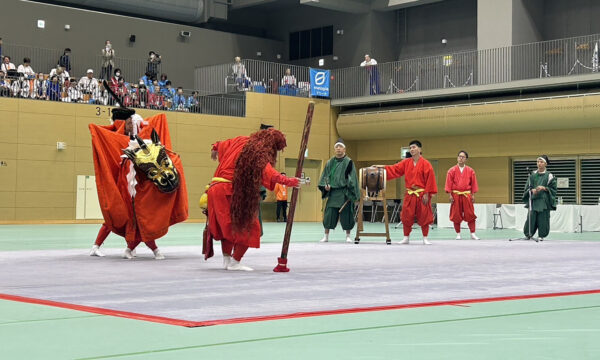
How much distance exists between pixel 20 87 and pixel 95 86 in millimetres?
2759

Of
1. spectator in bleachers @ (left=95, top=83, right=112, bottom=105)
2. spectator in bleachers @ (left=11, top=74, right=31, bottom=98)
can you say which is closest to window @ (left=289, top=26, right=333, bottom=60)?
spectator in bleachers @ (left=95, top=83, right=112, bottom=105)

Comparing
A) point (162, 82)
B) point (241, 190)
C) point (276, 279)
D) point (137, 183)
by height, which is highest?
point (162, 82)

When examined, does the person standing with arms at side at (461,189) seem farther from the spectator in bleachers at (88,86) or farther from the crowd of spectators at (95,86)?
the spectator in bleachers at (88,86)

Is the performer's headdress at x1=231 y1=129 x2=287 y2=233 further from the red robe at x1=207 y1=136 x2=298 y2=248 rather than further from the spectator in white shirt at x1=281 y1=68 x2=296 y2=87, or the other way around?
the spectator in white shirt at x1=281 y1=68 x2=296 y2=87

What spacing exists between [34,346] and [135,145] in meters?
7.05

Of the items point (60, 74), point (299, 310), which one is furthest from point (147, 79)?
point (299, 310)

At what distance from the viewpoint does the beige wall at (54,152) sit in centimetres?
2784

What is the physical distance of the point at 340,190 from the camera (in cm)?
1745

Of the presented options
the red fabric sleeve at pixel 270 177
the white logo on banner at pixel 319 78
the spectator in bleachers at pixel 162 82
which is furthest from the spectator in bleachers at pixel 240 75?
the red fabric sleeve at pixel 270 177

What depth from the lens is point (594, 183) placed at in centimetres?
2970

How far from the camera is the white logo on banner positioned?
116 feet

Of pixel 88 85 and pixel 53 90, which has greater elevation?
pixel 88 85

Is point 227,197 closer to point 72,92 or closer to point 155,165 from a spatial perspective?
point 155,165

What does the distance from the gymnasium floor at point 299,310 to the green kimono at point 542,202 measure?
813cm
